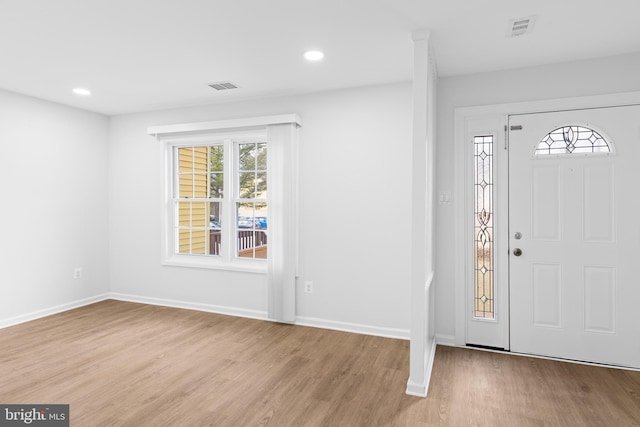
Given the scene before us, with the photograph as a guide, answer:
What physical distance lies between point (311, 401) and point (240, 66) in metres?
2.84

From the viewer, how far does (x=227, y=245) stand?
15.3ft

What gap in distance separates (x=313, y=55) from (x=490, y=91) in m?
1.67

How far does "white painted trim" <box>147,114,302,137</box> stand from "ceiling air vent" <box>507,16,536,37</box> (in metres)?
2.17

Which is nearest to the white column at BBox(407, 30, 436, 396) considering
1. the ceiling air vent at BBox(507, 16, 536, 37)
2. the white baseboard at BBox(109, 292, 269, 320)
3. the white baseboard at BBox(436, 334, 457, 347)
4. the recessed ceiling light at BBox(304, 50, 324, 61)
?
the ceiling air vent at BBox(507, 16, 536, 37)

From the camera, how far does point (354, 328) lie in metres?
3.95

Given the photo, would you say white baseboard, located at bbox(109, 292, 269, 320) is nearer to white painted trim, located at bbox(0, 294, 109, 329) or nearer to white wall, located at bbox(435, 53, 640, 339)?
white painted trim, located at bbox(0, 294, 109, 329)

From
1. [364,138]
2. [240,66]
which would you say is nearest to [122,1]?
[240,66]

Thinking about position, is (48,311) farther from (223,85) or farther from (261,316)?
(223,85)

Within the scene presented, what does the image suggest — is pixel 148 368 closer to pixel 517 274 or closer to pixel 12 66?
pixel 12 66

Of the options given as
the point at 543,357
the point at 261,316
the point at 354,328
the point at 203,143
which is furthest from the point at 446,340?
the point at 203,143

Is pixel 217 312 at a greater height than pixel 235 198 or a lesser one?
lesser

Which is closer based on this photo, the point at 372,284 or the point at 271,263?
the point at 372,284

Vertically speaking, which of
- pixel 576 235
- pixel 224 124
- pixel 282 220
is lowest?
pixel 576 235

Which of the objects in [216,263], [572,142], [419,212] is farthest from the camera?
[216,263]
